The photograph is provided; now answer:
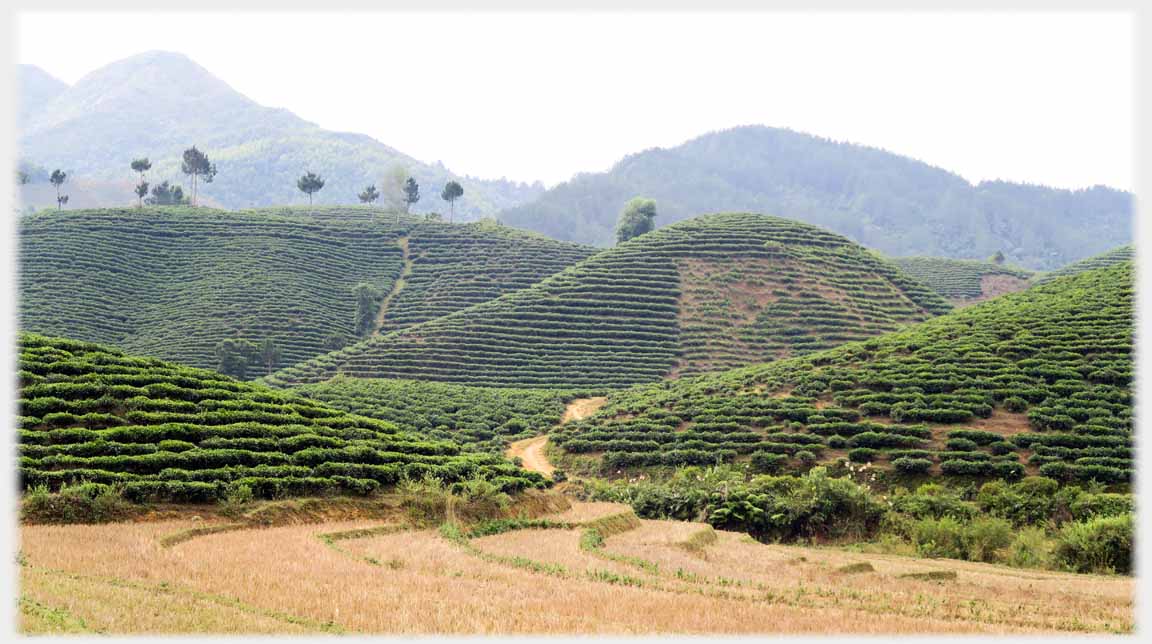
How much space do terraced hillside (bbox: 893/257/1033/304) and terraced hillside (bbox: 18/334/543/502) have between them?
78192mm

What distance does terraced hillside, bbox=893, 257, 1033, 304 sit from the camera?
9656 centimetres

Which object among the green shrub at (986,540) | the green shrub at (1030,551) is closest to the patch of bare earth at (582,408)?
the green shrub at (986,540)

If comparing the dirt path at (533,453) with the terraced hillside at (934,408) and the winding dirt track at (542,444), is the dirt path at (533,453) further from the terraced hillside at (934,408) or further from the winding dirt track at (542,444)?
the terraced hillside at (934,408)

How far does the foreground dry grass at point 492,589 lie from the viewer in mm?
11531

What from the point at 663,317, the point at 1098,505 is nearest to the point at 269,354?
the point at 663,317

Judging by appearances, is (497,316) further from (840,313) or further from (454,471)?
(454,471)

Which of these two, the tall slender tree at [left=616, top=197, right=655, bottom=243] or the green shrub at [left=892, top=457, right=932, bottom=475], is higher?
the tall slender tree at [left=616, top=197, right=655, bottom=243]

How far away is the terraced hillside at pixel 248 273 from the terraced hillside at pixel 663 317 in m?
9.73

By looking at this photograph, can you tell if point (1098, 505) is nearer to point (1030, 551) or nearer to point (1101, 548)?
point (1030, 551)

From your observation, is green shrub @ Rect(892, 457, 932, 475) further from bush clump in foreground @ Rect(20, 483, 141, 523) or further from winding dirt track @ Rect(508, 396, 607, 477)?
bush clump in foreground @ Rect(20, 483, 141, 523)

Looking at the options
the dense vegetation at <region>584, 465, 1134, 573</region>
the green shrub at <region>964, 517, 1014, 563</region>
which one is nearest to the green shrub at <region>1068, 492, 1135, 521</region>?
the dense vegetation at <region>584, 465, 1134, 573</region>

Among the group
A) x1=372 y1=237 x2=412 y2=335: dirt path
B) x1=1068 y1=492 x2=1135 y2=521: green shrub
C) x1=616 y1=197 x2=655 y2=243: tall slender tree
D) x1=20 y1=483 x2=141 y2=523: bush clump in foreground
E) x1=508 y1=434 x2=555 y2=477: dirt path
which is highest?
x1=616 y1=197 x2=655 y2=243: tall slender tree

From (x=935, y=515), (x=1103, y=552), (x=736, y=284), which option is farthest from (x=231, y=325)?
(x=1103, y=552)

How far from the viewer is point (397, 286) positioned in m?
88.3
